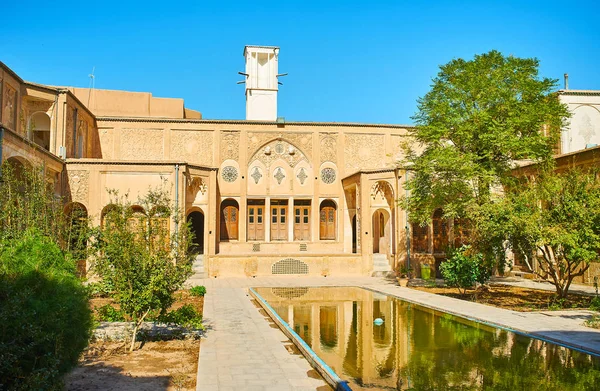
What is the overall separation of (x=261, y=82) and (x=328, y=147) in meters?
6.28

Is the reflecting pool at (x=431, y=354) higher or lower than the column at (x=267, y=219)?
lower

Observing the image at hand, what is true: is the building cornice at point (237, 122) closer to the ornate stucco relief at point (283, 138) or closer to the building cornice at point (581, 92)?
the ornate stucco relief at point (283, 138)

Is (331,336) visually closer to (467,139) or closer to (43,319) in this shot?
(43,319)

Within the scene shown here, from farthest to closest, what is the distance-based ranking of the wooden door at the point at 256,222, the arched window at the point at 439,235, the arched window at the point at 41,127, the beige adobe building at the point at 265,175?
the wooden door at the point at 256,222
the arched window at the point at 439,235
the arched window at the point at 41,127
the beige adobe building at the point at 265,175

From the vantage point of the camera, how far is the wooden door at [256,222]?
2780cm

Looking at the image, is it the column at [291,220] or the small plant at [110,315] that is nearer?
the small plant at [110,315]

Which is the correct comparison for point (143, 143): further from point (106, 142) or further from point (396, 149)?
point (396, 149)

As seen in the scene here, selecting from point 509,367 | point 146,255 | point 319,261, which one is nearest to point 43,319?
point 146,255

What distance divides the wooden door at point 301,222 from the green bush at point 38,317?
22.5m

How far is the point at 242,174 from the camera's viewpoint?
27594 millimetres

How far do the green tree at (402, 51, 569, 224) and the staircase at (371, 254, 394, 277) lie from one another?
616cm

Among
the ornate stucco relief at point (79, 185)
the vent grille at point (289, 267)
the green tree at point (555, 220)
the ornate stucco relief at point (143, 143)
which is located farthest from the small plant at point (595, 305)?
the ornate stucco relief at point (143, 143)

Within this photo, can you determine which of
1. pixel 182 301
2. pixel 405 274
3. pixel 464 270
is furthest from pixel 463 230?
pixel 182 301

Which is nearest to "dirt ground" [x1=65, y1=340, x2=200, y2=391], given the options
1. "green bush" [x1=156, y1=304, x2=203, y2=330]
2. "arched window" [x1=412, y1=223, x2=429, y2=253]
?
"green bush" [x1=156, y1=304, x2=203, y2=330]
